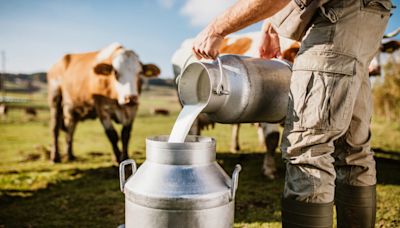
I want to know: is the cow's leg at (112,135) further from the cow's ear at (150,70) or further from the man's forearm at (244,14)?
the man's forearm at (244,14)

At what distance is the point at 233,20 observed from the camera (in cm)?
173

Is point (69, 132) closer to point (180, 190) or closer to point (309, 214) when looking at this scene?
point (180, 190)

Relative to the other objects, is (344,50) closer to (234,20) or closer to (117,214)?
(234,20)

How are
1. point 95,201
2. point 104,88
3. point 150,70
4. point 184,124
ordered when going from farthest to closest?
point 150,70 → point 104,88 → point 95,201 → point 184,124

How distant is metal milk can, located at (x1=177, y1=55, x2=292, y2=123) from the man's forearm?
0.19 metres

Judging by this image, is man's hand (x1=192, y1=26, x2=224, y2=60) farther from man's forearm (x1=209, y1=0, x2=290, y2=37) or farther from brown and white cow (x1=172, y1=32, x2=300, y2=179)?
brown and white cow (x1=172, y1=32, x2=300, y2=179)

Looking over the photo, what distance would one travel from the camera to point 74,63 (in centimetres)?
699

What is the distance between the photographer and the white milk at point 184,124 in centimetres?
174

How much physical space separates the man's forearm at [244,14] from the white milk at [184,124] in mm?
431

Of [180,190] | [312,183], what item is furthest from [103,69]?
[312,183]

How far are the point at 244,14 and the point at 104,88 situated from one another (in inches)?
184

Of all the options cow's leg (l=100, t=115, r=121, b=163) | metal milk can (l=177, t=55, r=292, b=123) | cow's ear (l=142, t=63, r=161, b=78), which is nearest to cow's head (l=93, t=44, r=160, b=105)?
cow's ear (l=142, t=63, r=161, b=78)

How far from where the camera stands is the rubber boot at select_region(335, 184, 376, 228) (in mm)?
1962

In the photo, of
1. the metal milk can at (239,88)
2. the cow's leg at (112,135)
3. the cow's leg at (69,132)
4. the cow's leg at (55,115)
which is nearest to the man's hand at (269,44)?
the metal milk can at (239,88)
